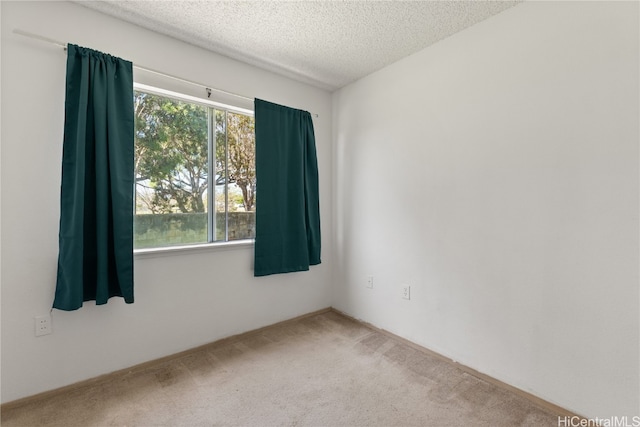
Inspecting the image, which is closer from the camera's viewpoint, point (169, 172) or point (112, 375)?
point (112, 375)

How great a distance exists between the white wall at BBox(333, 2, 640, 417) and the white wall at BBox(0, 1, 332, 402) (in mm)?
1515

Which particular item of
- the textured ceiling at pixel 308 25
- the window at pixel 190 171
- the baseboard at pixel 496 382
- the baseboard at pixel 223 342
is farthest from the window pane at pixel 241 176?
the baseboard at pixel 496 382

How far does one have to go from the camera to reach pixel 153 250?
217 cm

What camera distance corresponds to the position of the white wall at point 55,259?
5.61 feet

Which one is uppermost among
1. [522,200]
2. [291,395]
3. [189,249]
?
[522,200]

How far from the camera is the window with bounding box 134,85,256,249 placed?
2.23m

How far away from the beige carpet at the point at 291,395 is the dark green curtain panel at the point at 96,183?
58 cm

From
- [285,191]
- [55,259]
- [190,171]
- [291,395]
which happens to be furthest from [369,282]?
[55,259]

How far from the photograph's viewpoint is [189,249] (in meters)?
2.34

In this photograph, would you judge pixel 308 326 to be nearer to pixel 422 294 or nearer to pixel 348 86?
pixel 422 294

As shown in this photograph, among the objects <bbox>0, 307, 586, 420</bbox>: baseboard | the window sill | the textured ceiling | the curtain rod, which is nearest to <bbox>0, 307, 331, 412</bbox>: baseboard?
<bbox>0, 307, 586, 420</bbox>: baseboard

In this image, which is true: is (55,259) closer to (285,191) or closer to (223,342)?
(223,342)

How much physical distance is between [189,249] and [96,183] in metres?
0.76

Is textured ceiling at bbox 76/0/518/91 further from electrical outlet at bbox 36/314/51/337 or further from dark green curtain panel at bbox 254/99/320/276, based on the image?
electrical outlet at bbox 36/314/51/337
